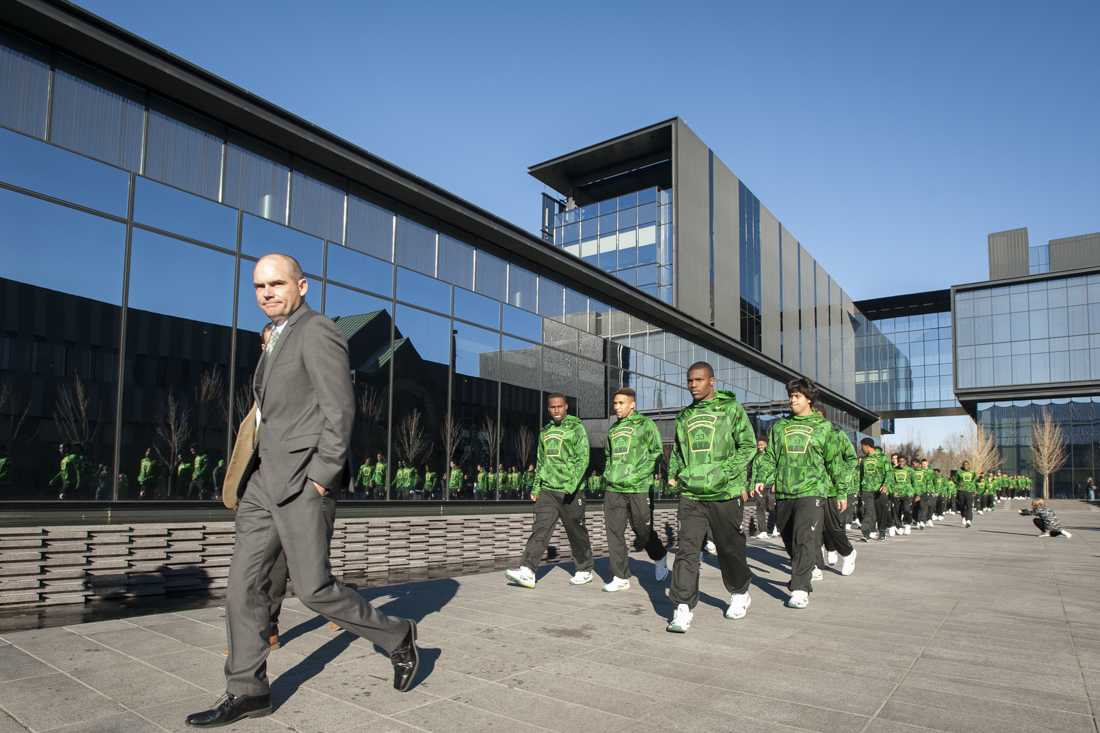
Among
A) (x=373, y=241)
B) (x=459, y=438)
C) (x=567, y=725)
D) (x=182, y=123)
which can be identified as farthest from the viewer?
(x=459, y=438)

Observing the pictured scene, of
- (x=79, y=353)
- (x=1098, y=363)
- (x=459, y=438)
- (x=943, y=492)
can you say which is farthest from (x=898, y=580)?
(x=1098, y=363)

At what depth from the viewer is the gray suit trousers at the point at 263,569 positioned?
3.49m

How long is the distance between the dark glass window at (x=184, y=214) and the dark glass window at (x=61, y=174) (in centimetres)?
22

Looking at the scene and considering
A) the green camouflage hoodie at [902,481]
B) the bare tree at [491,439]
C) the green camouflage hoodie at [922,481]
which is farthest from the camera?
the green camouflage hoodie at [922,481]

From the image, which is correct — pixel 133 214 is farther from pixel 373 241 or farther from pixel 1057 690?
pixel 1057 690

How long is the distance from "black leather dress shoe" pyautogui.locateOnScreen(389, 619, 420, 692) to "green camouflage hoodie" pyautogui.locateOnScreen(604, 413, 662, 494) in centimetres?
452

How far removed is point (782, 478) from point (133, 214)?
306 inches

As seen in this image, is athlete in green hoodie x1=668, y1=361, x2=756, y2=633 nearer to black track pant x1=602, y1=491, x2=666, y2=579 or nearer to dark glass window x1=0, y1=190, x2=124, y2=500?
black track pant x1=602, y1=491, x2=666, y2=579

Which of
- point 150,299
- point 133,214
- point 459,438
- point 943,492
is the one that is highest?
point 133,214

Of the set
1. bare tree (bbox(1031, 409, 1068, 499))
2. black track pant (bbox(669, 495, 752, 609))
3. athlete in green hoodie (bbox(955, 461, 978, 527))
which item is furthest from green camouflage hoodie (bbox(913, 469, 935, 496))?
bare tree (bbox(1031, 409, 1068, 499))

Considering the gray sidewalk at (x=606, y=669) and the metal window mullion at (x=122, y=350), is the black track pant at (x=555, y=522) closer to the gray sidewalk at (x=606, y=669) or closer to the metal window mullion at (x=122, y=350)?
the gray sidewalk at (x=606, y=669)

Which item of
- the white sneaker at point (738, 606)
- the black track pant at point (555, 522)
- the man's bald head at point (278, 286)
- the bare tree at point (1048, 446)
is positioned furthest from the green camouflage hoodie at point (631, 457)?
the bare tree at point (1048, 446)

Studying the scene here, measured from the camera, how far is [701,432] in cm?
644

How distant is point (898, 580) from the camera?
9547mm
